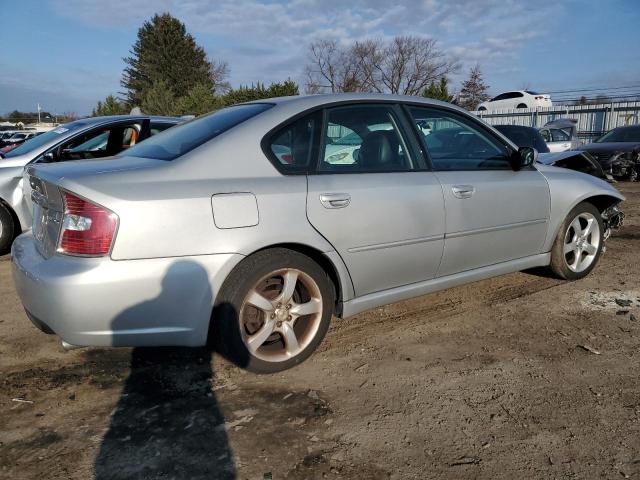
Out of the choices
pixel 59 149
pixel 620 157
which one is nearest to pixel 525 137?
pixel 620 157

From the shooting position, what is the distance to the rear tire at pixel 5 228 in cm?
546

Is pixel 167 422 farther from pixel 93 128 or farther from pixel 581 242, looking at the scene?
pixel 93 128

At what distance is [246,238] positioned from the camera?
2.63 m

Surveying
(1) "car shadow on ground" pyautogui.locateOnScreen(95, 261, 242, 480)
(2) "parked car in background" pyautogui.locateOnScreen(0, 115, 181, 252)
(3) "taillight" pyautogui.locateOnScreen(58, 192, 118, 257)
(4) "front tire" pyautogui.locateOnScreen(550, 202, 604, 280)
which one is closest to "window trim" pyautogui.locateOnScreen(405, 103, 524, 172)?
(4) "front tire" pyautogui.locateOnScreen(550, 202, 604, 280)

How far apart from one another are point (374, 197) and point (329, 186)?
31 cm

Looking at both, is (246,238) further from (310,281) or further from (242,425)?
(242,425)

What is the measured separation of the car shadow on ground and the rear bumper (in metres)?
0.02

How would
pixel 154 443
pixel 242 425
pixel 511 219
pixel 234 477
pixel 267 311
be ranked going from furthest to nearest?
pixel 511 219 < pixel 267 311 < pixel 242 425 < pixel 154 443 < pixel 234 477

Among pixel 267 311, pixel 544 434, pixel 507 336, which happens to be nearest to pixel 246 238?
pixel 267 311

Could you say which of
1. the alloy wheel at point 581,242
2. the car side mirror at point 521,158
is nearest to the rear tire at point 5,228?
the car side mirror at point 521,158

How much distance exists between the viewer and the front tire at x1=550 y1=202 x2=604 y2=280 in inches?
169

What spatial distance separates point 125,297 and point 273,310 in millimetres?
799

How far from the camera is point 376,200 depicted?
3.08 metres

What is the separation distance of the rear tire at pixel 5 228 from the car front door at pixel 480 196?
447 centimetres
